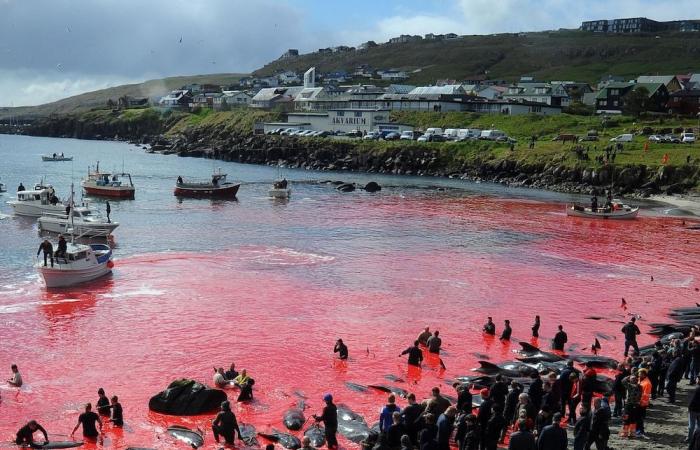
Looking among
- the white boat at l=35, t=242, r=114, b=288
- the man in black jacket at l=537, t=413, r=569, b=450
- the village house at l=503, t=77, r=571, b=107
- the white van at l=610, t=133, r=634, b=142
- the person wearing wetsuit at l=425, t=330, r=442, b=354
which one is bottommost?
the person wearing wetsuit at l=425, t=330, r=442, b=354

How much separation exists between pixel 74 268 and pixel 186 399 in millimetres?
20873

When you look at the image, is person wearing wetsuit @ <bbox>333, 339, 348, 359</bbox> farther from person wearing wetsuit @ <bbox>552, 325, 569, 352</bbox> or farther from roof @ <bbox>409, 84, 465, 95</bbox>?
roof @ <bbox>409, 84, 465, 95</bbox>

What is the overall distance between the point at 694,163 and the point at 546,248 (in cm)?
4687

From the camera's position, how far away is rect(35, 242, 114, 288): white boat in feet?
130

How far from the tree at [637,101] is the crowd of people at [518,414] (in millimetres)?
125715

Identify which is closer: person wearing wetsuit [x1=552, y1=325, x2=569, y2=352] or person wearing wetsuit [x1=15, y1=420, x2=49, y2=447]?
person wearing wetsuit [x1=15, y1=420, x2=49, y2=447]

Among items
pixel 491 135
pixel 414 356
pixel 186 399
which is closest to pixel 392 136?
pixel 491 135

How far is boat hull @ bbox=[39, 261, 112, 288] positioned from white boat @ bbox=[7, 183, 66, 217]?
2837cm

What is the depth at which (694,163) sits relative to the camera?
3538 inches

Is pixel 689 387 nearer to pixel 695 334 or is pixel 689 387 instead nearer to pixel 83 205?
pixel 695 334

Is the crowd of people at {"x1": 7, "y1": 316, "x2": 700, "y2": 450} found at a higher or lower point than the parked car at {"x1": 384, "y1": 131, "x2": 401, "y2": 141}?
lower

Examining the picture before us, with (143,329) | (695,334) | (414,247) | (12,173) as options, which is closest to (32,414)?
(143,329)

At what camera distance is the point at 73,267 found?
132 feet

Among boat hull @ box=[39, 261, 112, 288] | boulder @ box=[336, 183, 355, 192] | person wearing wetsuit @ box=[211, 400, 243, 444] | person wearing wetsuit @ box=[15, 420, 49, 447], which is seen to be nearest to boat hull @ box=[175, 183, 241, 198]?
boulder @ box=[336, 183, 355, 192]
